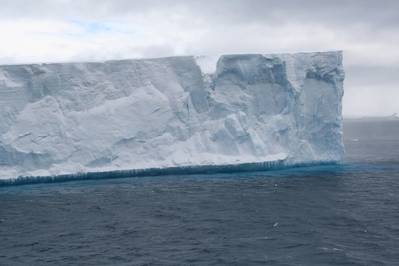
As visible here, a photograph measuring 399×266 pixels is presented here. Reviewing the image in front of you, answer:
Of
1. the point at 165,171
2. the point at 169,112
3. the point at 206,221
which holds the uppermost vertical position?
the point at 169,112

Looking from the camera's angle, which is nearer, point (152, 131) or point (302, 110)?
point (152, 131)

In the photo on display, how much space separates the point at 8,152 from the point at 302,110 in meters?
15.7

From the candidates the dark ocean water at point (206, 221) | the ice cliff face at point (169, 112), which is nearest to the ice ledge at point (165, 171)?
the ice cliff face at point (169, 112)

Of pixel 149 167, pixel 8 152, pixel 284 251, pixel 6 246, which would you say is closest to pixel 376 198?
pixel 284 251

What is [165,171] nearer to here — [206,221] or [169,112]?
[169,112]

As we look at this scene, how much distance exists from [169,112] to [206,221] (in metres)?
11.1

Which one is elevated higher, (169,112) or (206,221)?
(169,112)

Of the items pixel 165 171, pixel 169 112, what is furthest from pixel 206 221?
pixel 169 112

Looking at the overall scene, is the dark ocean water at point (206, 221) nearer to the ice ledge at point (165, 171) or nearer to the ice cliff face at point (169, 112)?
the ice ledge at point (165, 171)

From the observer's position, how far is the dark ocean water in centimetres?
1323

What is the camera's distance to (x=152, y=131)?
1051 inches

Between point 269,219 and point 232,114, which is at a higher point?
point 232,114

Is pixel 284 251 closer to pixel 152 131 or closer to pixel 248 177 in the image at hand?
pixel 248 177

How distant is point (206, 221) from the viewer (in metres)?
16.8
